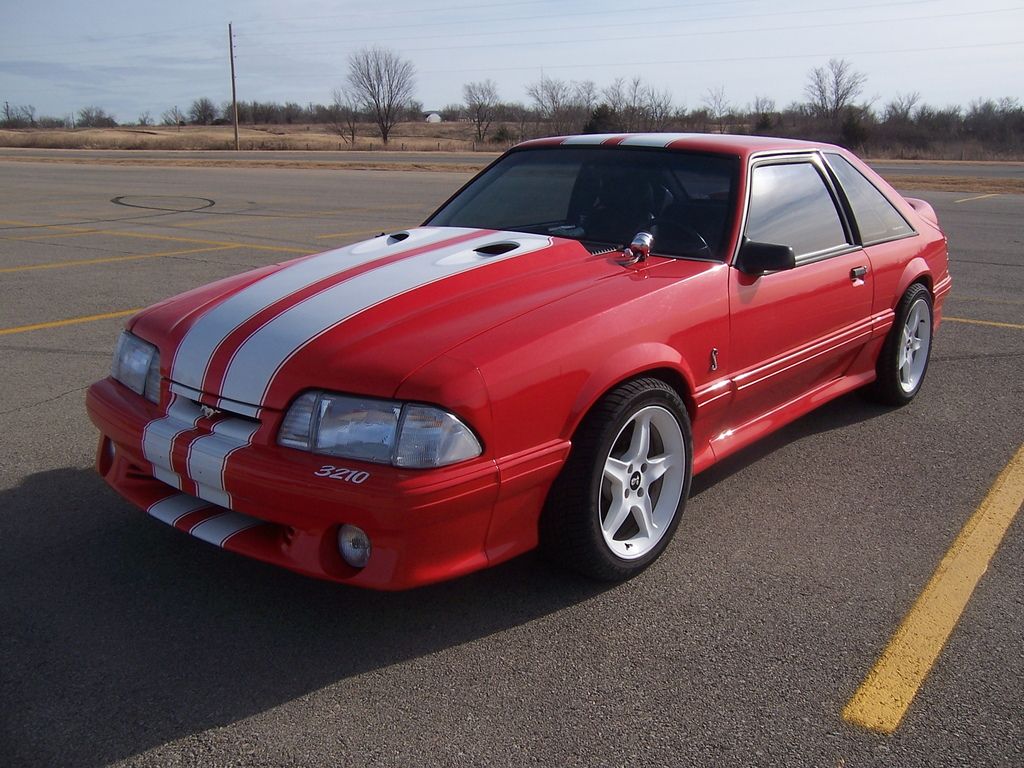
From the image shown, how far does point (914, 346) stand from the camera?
5.24m

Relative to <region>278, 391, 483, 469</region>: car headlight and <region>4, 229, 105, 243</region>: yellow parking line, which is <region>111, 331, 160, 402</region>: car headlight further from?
<region>4, 229, 105, 243</region>: yellow parking line

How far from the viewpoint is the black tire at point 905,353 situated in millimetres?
4918

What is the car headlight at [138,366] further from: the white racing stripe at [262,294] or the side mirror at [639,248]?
the side mirror at [639,248]

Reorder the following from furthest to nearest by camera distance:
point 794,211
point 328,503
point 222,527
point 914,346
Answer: point 914,346 < point 794,211 < point 222,527 < point 328,503

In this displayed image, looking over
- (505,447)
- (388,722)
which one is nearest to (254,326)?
(505,447)

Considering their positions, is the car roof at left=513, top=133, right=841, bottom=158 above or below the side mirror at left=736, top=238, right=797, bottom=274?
above

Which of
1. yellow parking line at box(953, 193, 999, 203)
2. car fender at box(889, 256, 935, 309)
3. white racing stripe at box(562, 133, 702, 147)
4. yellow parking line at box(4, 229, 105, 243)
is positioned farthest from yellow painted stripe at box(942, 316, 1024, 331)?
yellow parking line at box(953, 193, 999, 203)

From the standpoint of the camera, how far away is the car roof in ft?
13.4

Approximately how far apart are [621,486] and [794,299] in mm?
1323

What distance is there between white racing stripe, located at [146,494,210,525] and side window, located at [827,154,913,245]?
3.33m

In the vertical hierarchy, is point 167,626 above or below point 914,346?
below

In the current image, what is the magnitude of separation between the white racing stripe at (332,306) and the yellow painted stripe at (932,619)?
188cm

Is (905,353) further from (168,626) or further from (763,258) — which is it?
(168,626)

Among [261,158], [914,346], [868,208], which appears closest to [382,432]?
[868,208]
